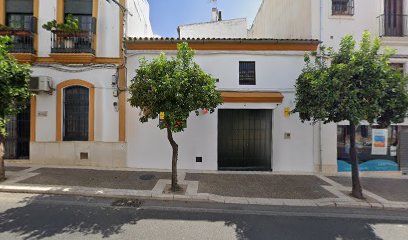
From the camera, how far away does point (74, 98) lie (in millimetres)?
9453

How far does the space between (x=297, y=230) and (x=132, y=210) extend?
3.63 metres

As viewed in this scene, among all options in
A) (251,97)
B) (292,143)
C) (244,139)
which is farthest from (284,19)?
(244,139)

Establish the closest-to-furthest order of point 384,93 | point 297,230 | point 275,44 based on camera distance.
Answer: point 297,230 → point 384,93 → point 275,44

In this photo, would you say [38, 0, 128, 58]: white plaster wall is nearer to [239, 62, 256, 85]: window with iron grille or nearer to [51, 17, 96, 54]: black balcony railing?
[51, 17, 96, 54]: black balcony railing

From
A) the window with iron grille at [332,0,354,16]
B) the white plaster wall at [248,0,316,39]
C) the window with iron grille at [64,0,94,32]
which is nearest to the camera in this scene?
the window with iron grille at [332,0,354,16]

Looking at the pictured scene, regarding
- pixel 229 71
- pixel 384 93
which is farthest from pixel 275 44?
pixel 384 93

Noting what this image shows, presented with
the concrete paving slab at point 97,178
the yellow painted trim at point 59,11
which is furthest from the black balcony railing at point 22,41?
the concrete paving slab at point 97,178

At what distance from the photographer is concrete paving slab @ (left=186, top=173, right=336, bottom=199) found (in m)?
6.69

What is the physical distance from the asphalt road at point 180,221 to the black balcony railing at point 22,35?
581 centimetres

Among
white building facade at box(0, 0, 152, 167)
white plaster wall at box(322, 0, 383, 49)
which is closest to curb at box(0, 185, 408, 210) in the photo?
white building facade at box(0, 0, 152, 167)

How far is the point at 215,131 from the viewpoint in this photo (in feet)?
30.3

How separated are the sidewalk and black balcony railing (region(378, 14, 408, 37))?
5.75 meters

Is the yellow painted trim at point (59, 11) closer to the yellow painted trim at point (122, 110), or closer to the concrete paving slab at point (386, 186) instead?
the yellow painted trim at point (122, 110)

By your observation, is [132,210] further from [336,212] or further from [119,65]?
[119,65]
